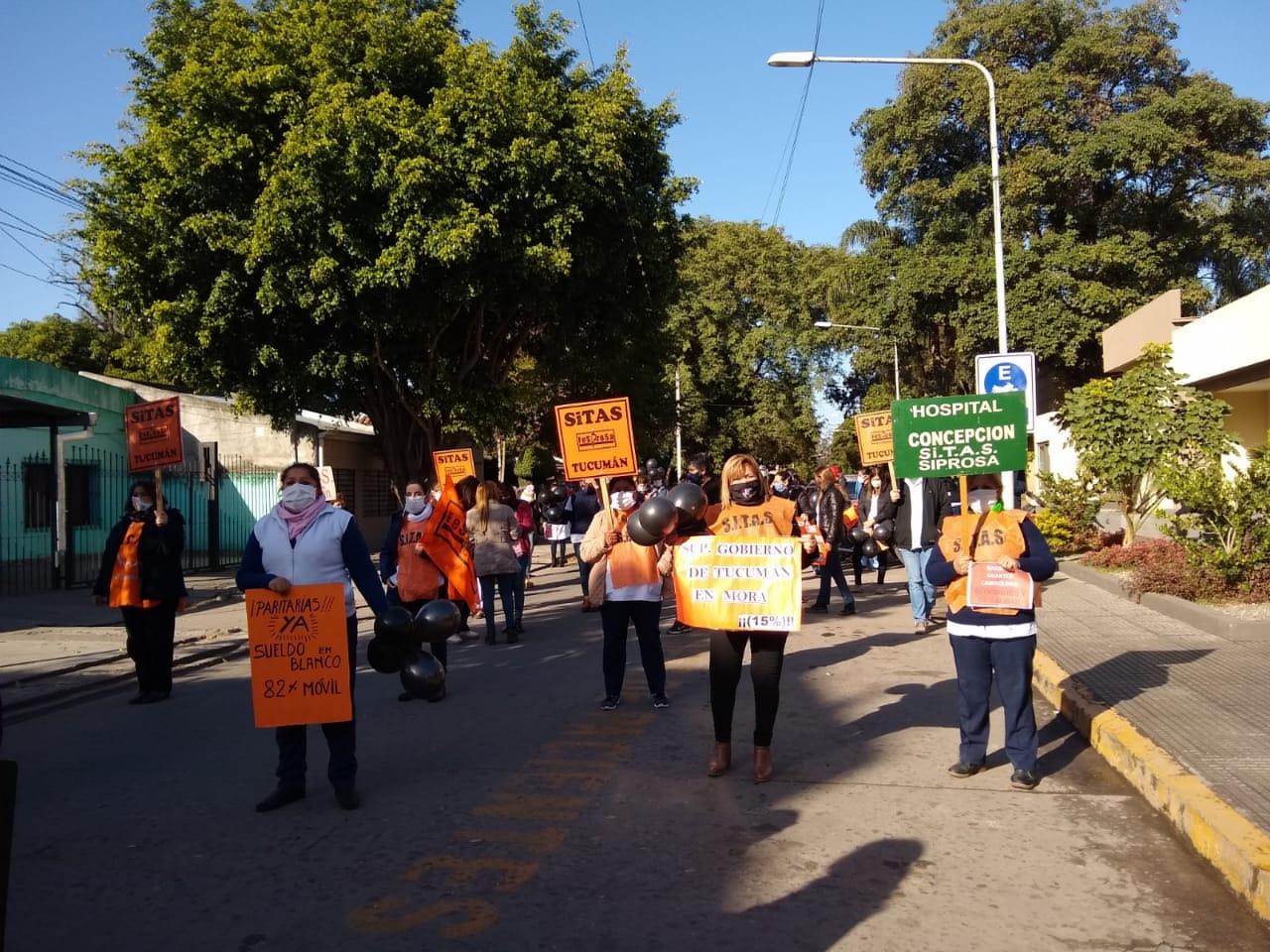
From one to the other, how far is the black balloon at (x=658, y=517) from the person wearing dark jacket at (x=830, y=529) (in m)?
7.45

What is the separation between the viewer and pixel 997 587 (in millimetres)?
5949

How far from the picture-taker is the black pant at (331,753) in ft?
18.9

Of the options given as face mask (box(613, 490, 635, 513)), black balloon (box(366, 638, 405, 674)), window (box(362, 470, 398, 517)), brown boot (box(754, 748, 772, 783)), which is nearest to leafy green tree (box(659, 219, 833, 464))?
window (box(362, 470, 398, 517))

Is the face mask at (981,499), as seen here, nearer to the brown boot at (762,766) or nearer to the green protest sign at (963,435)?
the green protest sign at (963,435)

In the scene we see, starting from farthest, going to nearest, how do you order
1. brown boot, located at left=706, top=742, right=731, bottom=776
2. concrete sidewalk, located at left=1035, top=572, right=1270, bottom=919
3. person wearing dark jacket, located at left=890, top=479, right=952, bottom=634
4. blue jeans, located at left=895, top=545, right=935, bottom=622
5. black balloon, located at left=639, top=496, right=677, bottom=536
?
blue jeans, located at left=895, top=545, right=935, bottom=622 < person wearing dark jacket, located at left=890, top=479, right=952, bottom=634 < brown boot, located at left=706, top=742, right=731, bottom=776 < black balloon, located at left=639, top=496, right=677, bottom=536 < concrete sidewalk, located at left=1035, top=572, right=1270, bottom=919

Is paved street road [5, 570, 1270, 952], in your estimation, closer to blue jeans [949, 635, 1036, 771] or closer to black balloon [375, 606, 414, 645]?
blue jeans [949, 635, 1036, 771]

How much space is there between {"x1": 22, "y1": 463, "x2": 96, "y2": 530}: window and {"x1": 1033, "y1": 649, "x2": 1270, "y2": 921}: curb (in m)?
Result: 20.7

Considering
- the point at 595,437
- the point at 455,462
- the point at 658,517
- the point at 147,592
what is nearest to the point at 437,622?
the point at 658,517

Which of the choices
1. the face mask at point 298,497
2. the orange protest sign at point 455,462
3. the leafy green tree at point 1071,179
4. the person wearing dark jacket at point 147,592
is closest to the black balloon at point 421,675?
the face mask at point 298,497

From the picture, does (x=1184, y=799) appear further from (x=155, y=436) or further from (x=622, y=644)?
(x=155, y=436)

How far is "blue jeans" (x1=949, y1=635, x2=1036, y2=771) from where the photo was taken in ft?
19.4

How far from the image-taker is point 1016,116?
111 feet

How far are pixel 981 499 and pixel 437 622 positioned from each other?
3208 millimetres

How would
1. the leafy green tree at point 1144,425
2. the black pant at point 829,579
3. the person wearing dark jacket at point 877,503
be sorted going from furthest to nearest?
1. the leafy green tree at point 1144,425
2. the black pant at point 829,579
3. the person wearing dark jacket at point 877,503
